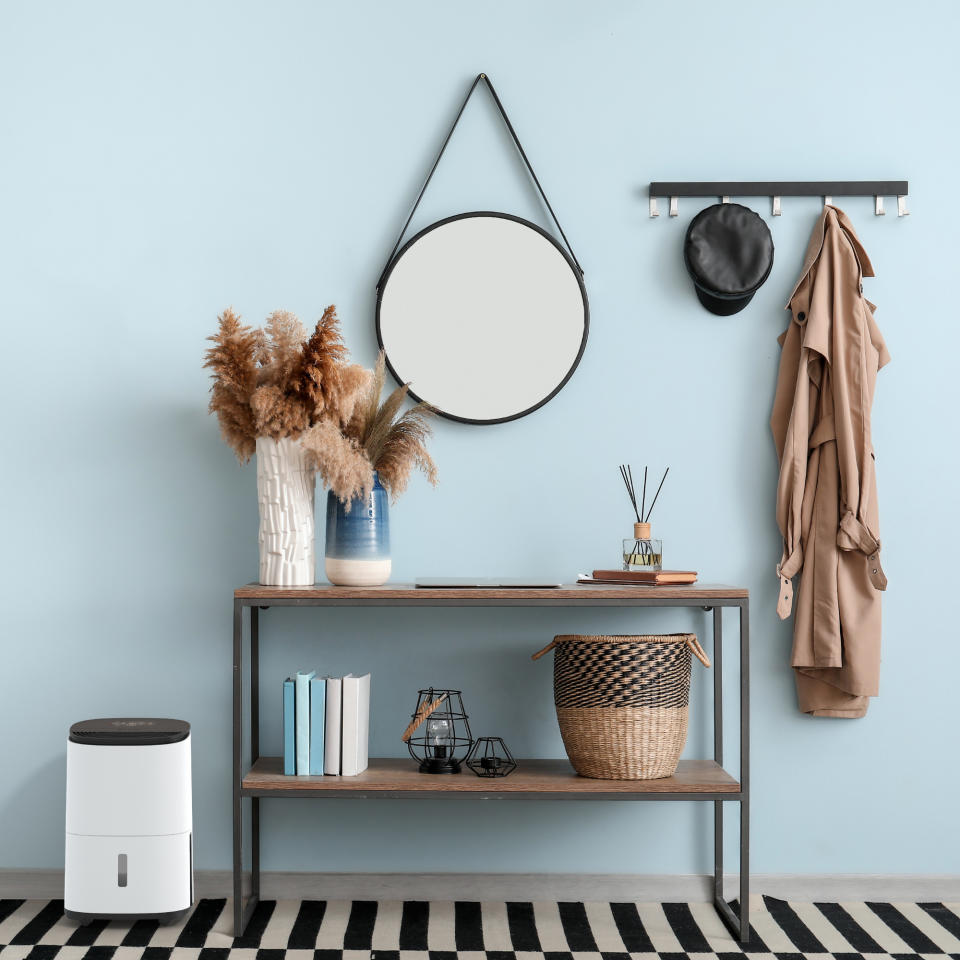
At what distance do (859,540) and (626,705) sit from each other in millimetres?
696

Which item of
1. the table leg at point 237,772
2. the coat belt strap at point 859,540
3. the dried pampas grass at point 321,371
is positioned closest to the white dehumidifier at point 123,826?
the table leg at point 237,772

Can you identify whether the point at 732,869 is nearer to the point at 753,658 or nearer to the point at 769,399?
the point at 753,658

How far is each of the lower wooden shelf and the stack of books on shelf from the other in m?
0.03

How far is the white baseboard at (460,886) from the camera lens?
2.26 metres

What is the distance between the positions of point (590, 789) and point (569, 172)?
149 cm

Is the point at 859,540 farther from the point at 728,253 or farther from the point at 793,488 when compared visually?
the point at 728,253

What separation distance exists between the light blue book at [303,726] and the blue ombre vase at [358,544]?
0.24 meters

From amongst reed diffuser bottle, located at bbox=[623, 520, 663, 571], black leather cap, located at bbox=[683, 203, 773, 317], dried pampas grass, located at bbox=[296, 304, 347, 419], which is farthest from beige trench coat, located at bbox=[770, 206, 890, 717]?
dried pampas grass, located at bbox=[296, 304, 347, 419]

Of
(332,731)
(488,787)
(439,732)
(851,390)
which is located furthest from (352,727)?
(851,390)

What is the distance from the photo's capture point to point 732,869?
2.28 metres

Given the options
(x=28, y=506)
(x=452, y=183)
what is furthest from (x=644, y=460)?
(x=28, y=506)

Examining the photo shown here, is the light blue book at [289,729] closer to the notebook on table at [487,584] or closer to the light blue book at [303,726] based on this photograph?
the light blue book at [303,726]

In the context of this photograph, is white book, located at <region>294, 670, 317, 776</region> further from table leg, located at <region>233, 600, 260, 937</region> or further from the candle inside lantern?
the candle inside lantern

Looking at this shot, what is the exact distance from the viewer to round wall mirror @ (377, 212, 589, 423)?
2301mm
